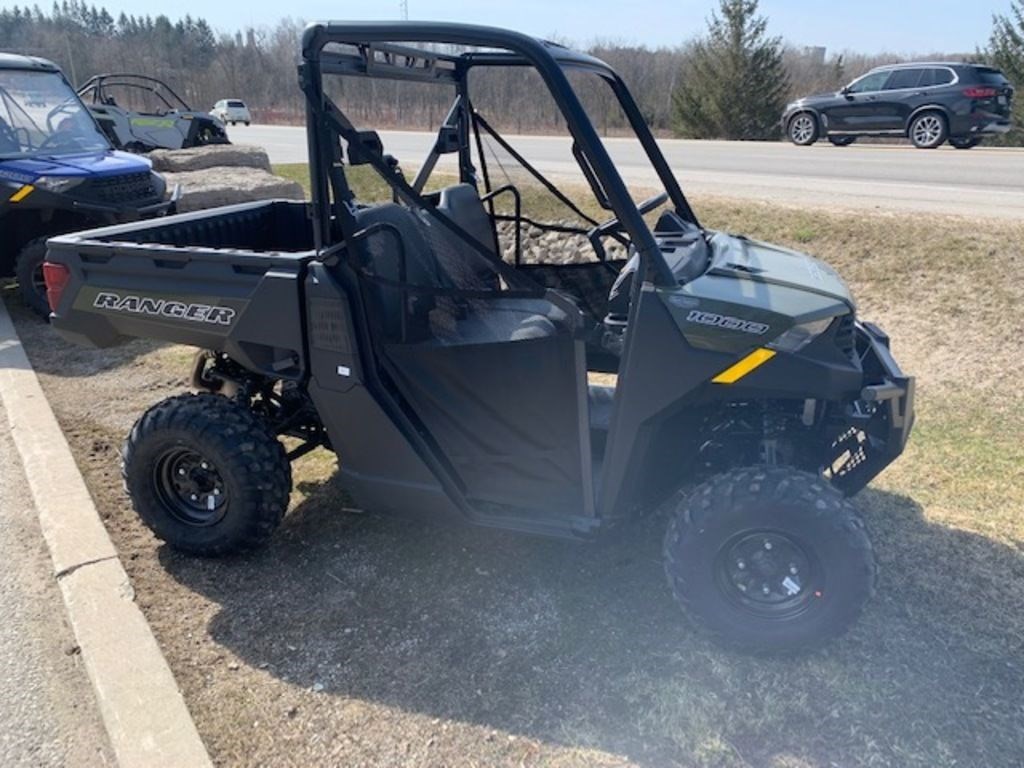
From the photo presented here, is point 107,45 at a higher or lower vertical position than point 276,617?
higher

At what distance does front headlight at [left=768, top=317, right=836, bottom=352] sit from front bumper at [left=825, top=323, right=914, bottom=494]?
0.25 meters

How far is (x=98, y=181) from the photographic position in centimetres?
728

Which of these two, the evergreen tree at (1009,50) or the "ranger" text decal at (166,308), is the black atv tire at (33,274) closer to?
the "ranger" text decal at (166,308)

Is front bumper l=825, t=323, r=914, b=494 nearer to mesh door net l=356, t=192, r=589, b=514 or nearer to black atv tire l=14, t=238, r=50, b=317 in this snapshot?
mesh door net l=356, t=192, r=589, b=514

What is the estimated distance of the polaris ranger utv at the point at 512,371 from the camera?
2.62m

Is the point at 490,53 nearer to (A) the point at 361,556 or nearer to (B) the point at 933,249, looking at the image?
(A) the point at 361,556

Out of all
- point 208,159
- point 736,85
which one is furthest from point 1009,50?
point 208,159

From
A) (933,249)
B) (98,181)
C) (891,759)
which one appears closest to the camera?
(891,759)

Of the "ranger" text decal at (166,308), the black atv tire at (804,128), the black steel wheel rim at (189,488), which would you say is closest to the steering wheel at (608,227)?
the "ranger" text decal at (166,308)

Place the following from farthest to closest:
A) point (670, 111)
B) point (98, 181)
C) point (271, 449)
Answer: point (670, 111), point (98, 181), point (271, 449)

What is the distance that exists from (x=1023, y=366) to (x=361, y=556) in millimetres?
4358

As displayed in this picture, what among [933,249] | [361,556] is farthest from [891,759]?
[933,249]

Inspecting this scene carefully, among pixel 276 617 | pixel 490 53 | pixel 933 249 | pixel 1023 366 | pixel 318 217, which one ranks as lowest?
pixel 276 617

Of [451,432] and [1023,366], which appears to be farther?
[1023,366]
